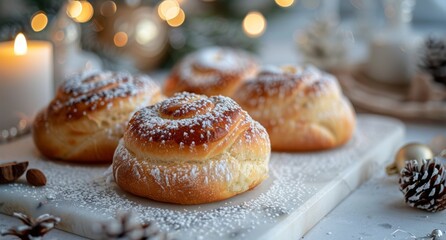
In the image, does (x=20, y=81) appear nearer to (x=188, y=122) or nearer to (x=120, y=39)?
(x=188, y=122)

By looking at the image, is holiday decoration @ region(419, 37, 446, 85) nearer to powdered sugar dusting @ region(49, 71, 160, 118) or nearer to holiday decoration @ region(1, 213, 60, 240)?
powdered sugar dusting @ region(49, 71, 160, 118)

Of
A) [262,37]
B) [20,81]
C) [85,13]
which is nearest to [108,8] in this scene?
[85,13]

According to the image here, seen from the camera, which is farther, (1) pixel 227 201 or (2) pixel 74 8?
(2) pixel 74 8

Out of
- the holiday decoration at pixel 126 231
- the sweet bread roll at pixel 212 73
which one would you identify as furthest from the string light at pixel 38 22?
the holiday decoration at pixel 126 231

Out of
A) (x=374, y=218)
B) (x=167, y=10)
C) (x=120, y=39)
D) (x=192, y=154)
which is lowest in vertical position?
(x=374, y=218)

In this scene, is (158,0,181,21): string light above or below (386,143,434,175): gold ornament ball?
above

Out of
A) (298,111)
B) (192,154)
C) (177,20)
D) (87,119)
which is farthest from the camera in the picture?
(177,20)

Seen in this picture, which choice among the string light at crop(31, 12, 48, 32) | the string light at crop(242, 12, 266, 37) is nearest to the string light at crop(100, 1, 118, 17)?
the string light at crop(31, 12, 48, 32)
